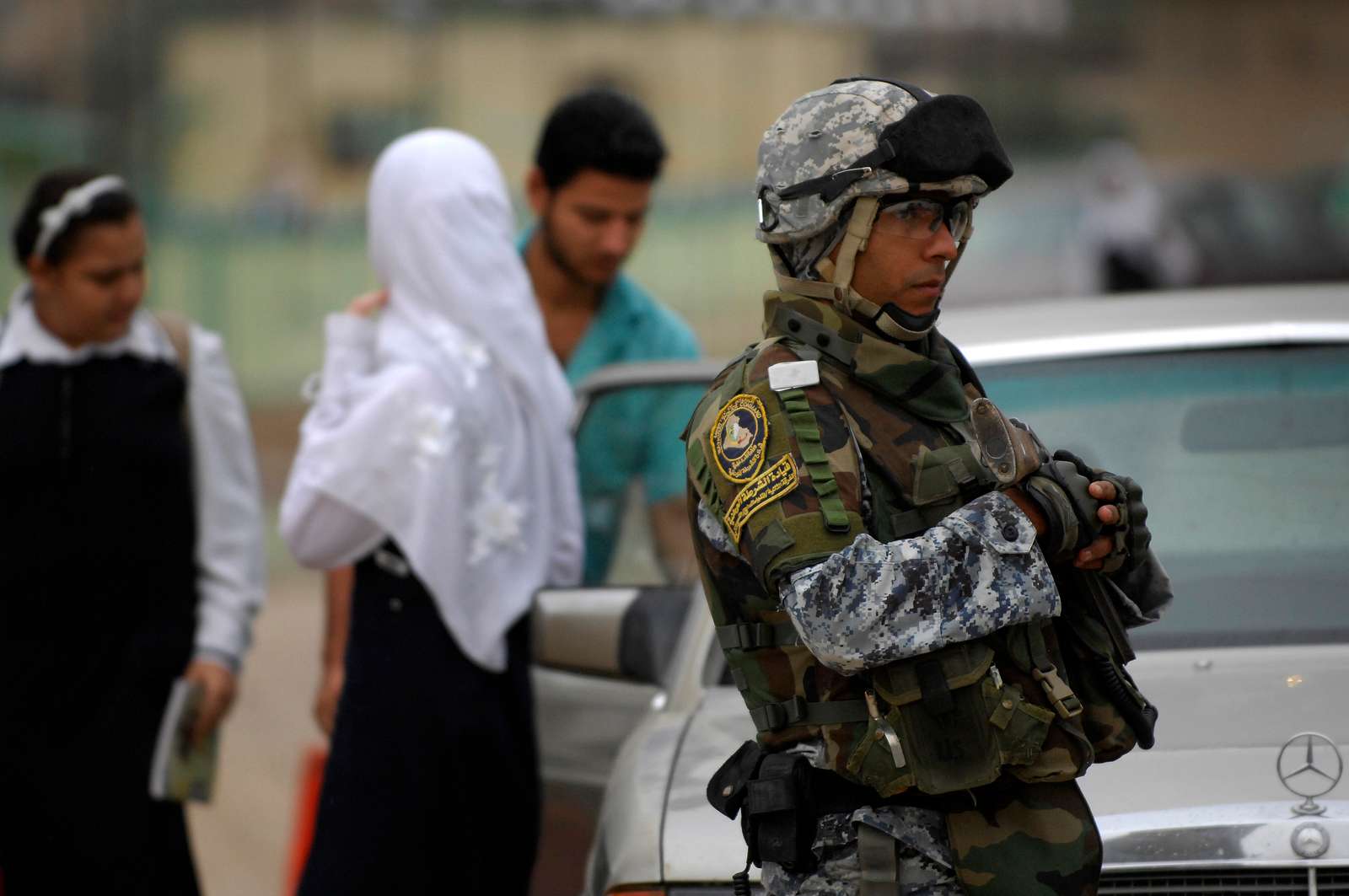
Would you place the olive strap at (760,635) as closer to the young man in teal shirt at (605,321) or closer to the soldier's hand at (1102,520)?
the soldier's hand at (1102,520)

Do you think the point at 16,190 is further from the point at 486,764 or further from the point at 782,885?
the point at 782,885

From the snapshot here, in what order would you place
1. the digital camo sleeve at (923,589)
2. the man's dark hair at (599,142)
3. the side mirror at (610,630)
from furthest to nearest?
the man's dark hair at (599,142) → the side mirror at (610,630) → the digital camo sleeve at (923,589)

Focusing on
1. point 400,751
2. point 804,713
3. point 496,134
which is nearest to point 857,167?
point 804,713

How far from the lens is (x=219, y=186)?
64.9ft

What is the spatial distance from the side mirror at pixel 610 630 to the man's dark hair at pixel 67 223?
137 cm

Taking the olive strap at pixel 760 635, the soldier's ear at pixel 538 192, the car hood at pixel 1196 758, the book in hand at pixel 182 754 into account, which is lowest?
the book in hand at pixel 182 754

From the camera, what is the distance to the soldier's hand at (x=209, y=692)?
14.7 ft

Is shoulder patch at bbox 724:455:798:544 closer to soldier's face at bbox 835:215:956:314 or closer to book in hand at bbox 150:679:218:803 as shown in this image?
soldier's face at bbox 835:215:956:314

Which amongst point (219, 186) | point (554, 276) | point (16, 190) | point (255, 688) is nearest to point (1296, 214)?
point (219, 186)

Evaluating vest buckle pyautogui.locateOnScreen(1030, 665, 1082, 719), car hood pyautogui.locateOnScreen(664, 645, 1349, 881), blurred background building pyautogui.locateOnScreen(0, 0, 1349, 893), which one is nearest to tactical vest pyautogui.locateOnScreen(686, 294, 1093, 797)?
vest buckle pyautogui.locateOnScreen(1030, 665, 1082, 719)

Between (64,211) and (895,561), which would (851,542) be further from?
(64,211)

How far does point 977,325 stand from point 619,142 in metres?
1.09

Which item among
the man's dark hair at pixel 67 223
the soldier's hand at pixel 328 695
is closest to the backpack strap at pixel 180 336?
the man's dark hair at pixel 67 223

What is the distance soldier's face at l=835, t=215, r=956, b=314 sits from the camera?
2551 millimetres
